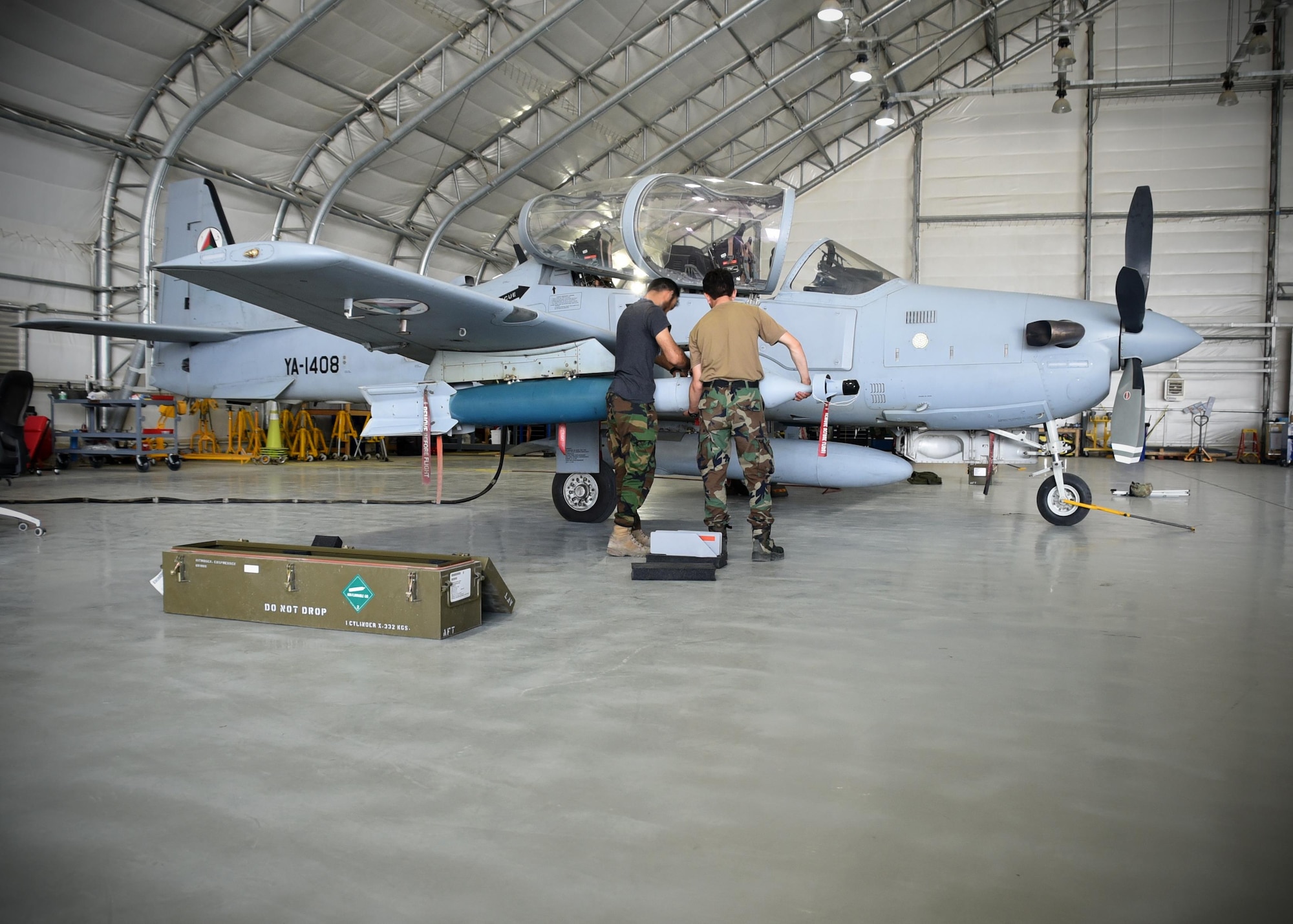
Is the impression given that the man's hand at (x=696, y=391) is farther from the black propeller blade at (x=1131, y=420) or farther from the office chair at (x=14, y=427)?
the office chair at (x=14, y=427)

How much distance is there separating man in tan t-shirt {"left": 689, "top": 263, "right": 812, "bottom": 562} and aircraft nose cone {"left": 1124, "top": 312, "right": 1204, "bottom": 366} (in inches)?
122

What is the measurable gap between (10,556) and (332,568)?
3269 millimetres

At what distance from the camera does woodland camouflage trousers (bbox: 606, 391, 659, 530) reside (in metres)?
5.34

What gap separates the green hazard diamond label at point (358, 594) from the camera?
3.43 m

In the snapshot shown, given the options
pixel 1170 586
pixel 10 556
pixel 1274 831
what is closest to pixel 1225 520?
pixel 1170 586

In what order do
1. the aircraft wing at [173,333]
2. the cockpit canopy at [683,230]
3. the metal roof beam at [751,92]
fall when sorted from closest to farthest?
the cockpit canopy at [683,230]
the aircraft wing at [173,333]
the metal roof beam at [751,92]

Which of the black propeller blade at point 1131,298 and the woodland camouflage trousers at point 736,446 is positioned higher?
the black propeller blade at point 1131,298

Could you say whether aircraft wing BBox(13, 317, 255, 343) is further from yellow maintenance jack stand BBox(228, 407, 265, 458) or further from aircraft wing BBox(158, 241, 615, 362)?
yellow maintenance jack stand BBox(228, 407, 265, 458)

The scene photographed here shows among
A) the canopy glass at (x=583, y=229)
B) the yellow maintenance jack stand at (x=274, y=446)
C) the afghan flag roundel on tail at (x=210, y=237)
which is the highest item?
the afghan flag roundel on tail at (x=210, y=237)

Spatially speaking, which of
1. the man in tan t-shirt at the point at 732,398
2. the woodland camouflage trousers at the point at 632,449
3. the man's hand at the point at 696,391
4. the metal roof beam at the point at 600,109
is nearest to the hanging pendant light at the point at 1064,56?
the metal roof beam at the point at 600,109

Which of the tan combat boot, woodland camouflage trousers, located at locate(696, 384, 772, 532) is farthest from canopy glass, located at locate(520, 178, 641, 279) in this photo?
the tan combat boot

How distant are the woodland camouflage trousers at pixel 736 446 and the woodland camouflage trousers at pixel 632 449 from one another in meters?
0.38

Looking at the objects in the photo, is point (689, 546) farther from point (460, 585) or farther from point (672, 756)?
point (672, 756)

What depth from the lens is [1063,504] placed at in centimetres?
701
